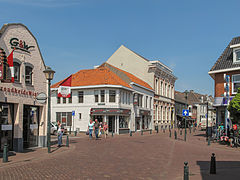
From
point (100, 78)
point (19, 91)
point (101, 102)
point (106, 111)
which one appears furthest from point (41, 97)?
point (100, 78)

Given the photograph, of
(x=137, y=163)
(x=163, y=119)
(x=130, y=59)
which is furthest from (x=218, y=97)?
(x=163, y=119)

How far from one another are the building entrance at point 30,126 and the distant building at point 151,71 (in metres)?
31.4

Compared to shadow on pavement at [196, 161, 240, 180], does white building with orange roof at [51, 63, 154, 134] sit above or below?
above

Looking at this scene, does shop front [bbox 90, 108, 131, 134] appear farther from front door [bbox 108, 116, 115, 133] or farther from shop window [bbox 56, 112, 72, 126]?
shop window [bbox 56, 112, 72, 126]

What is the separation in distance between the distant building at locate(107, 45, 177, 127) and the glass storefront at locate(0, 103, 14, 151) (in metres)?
33.7

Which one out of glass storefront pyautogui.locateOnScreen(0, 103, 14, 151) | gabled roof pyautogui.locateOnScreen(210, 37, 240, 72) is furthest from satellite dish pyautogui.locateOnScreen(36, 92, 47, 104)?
gabled roof pyautogui.locateOnScreen(210, 37, 240, 72)

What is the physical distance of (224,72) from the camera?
2525cm

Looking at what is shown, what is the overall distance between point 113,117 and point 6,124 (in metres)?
21.2

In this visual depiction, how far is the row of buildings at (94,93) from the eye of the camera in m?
14.4

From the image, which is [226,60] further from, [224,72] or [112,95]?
[112,95]

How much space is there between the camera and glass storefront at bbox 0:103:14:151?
13.6 meters

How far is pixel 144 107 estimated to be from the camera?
42750 mm

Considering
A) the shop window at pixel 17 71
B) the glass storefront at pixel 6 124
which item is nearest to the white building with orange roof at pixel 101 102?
the shop window at pixel 17 71

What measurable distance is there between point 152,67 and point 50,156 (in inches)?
1352
